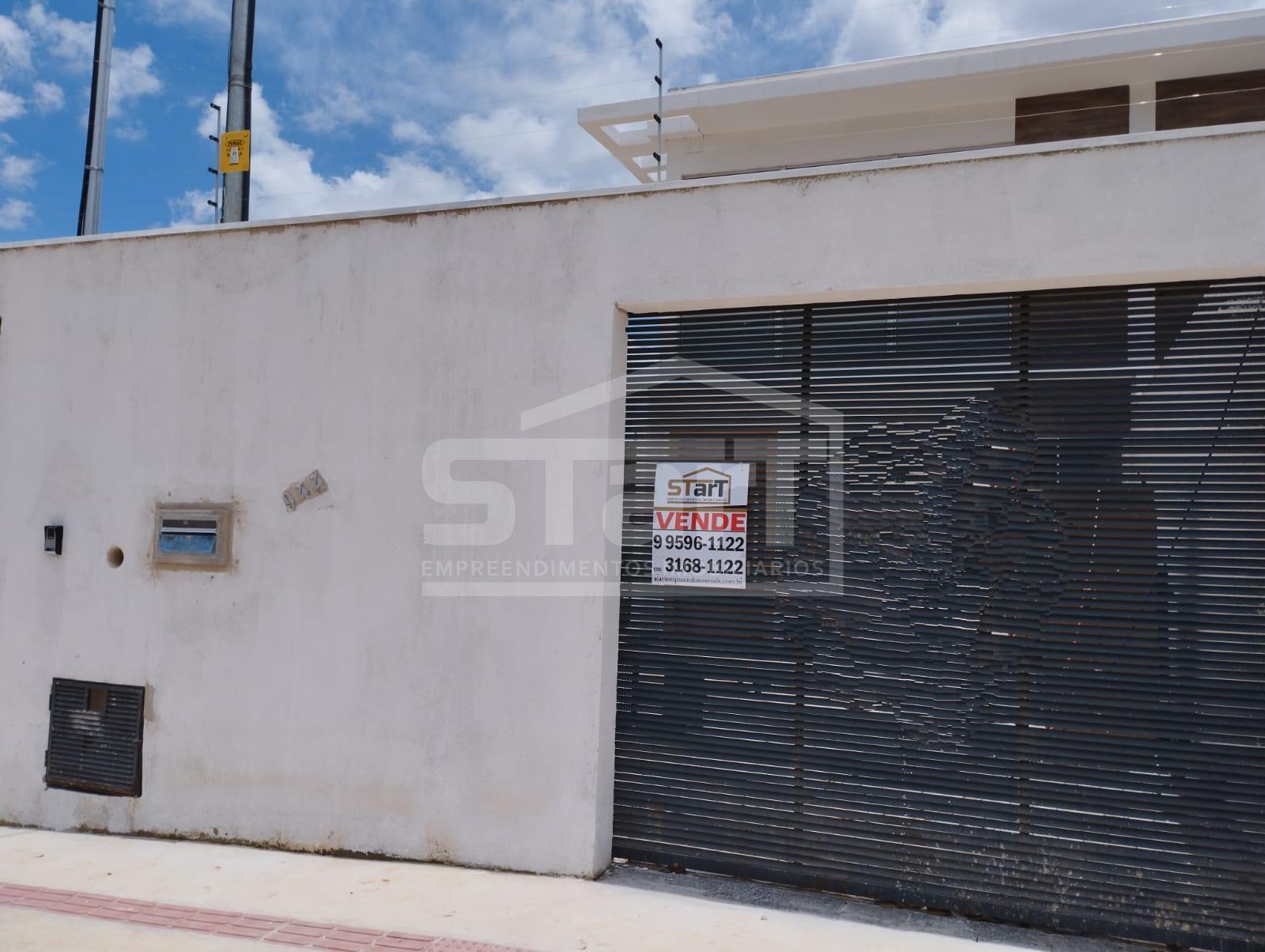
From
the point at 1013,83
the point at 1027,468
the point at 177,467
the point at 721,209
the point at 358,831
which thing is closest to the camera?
the point at 1027,468

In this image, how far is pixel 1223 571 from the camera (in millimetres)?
4750

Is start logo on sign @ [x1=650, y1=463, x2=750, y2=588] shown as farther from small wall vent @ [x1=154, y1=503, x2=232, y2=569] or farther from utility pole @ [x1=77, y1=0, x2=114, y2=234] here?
Result: utility pole @ [x1=77, y1=0, x2=114, y2=234]

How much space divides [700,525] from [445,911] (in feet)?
8.14

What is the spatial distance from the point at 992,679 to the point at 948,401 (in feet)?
4.85

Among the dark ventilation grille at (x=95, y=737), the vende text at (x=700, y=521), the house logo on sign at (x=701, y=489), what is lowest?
the dark ventilation grille at (x=95, y=737)

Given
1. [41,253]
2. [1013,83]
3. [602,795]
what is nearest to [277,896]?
[602,795]

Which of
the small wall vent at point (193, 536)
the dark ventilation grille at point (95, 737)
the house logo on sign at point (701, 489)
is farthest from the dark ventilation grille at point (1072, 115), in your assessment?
the dark ventilation grille at point (95, 737)

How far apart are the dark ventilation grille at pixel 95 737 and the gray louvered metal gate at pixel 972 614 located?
11.1 feet

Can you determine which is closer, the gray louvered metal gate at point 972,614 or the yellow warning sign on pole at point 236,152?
the gray louvered metal gate at point 972,614

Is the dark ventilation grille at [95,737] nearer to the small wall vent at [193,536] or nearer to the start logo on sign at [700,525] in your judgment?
the small wall vent at [193,536]

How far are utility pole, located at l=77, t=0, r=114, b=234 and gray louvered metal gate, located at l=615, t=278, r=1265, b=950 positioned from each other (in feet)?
29.8

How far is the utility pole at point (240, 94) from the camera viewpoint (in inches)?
368

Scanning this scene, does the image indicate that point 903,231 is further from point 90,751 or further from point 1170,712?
point 90,751

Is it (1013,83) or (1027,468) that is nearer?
(1027,468)
